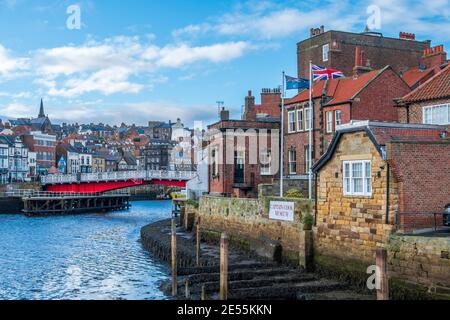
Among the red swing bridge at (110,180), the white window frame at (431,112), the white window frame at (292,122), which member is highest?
the white window frame at (292,122)

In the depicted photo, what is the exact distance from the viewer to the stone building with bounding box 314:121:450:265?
21.5 m

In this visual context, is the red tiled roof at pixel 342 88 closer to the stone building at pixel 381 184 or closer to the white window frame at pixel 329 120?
the white window frame at pixel 329 120

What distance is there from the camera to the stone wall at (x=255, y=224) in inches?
1073

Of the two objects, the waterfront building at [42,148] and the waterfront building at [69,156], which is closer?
the waterfront building at [42,148]

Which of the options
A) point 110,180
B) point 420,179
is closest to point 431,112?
point 420,179

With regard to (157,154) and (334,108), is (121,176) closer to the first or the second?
(334,108)

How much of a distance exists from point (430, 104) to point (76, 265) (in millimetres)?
22663

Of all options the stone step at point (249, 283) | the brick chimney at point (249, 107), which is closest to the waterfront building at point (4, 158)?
the brick chimney at point (249, 107)

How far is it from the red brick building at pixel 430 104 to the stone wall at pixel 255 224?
852 cm

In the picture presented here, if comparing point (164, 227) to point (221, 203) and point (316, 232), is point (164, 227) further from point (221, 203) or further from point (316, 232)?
point (316, 232)

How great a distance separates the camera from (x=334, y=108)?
40.1m

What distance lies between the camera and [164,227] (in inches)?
1944
